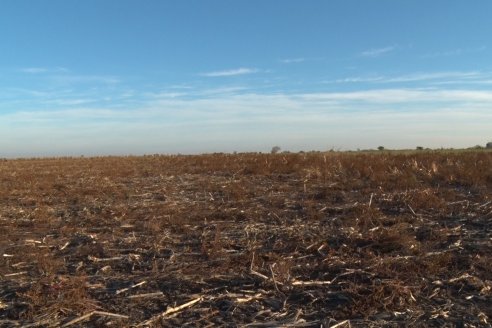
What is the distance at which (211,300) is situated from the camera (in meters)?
4.83

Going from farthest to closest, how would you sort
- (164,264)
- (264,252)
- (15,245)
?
1. (15,245)
2. (264,252)
3. (164,264)

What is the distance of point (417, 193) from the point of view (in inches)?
397

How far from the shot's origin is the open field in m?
4.56

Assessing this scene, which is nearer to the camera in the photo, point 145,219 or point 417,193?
point 145,219

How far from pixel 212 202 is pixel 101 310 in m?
6.03

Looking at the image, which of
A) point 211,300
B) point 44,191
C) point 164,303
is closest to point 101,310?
point 164,303

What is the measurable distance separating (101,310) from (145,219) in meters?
4.23

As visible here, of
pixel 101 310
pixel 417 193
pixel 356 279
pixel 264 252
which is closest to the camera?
pixel 101 310

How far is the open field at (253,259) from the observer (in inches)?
179

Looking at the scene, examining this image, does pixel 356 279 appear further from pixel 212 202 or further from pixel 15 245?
pixel 212 202

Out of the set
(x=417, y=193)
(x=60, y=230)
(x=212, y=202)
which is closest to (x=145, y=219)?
(x=60, y=230)

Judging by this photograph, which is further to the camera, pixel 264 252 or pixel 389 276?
pixel 264 252

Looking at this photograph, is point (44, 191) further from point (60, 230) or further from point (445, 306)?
point (445, 306)

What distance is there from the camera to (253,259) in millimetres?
5855
